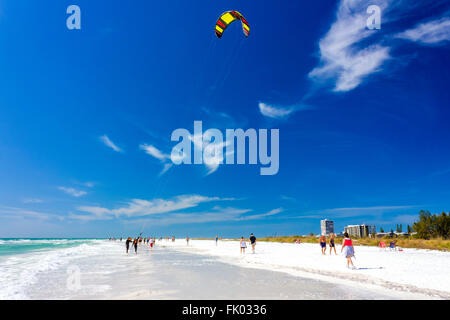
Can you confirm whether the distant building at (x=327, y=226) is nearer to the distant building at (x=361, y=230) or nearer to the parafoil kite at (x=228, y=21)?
the distant building at (x=361, y=230)

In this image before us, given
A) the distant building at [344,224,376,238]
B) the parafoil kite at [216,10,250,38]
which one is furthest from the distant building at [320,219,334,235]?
the parafoil kite at [216,10,250,38]

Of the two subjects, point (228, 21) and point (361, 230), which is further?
point (361, 230)

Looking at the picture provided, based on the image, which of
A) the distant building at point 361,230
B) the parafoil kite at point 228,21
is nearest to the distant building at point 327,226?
the distant building at point 361,230

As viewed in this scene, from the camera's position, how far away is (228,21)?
2417cm

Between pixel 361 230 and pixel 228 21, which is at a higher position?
pixel 228 21

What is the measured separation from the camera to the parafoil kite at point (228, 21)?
77.1ft

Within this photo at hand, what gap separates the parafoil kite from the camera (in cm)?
2350

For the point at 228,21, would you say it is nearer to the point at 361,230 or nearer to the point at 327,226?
the point at 361,230

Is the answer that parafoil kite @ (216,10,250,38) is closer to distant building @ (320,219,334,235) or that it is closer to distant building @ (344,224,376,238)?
distant building @ (344,224,376,238)

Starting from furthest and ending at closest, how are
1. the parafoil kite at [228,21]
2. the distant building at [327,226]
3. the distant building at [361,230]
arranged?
the distant building at [327,226] < the distant building at [361,230] < the parafoil kite at [228,21]

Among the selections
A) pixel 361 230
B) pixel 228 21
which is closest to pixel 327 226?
pixel 361 230

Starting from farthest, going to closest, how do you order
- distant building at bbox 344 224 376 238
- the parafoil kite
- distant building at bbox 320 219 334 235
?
1. distant building at bbox 320 219 334 235
2. distant building at bbox 344 224 376 238
3. the parafoil kite
